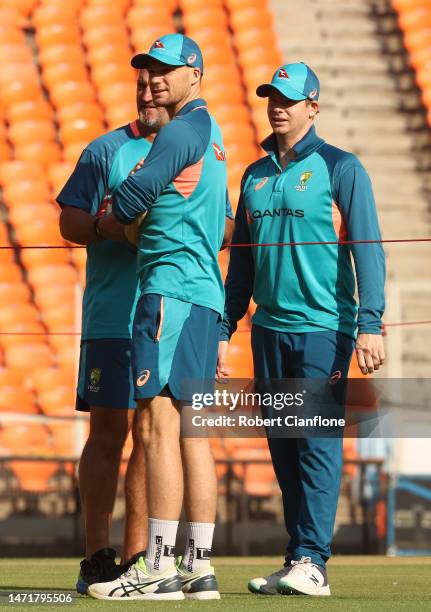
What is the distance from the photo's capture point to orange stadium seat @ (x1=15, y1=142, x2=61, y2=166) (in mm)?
9969

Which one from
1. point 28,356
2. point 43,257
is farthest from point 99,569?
point 43,257

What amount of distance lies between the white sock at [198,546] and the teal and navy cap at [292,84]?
116 centimetres

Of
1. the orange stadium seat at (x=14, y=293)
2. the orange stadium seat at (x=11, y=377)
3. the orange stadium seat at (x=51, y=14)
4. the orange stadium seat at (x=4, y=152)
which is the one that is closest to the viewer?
the orange stadium seat at (x=11, y=377)

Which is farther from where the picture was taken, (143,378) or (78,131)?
(78,131)

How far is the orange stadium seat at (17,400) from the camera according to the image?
26.8 feet

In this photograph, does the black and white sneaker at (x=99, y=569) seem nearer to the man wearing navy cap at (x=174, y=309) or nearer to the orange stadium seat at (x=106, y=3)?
the man wearing navy cap at (x=174, y=309)

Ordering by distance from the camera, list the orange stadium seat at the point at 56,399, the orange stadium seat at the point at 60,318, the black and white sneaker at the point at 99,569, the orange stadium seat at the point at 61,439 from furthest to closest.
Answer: the orange stadium seat at the point at 60,318
the orange stadium seat at the point at 56,399
the orange stadium seat at the point at 61,439
the black and white sneaker at the point at 99,569

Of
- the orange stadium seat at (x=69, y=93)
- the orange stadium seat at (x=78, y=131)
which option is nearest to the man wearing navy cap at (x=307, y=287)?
the orange stadium seat at (x=78, y=131)

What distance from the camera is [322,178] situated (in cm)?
357

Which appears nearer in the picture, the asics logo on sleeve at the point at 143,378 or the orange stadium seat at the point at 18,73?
the asics logo on sleeve at the point at 143,378

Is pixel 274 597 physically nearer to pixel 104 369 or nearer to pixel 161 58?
pixel 104 369

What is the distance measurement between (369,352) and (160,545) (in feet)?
2.38

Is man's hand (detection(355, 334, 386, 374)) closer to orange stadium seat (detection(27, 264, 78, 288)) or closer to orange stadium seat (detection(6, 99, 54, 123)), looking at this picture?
orange stadium seat (detection(27, 264, 78, 288))

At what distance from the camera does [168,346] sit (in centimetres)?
315
